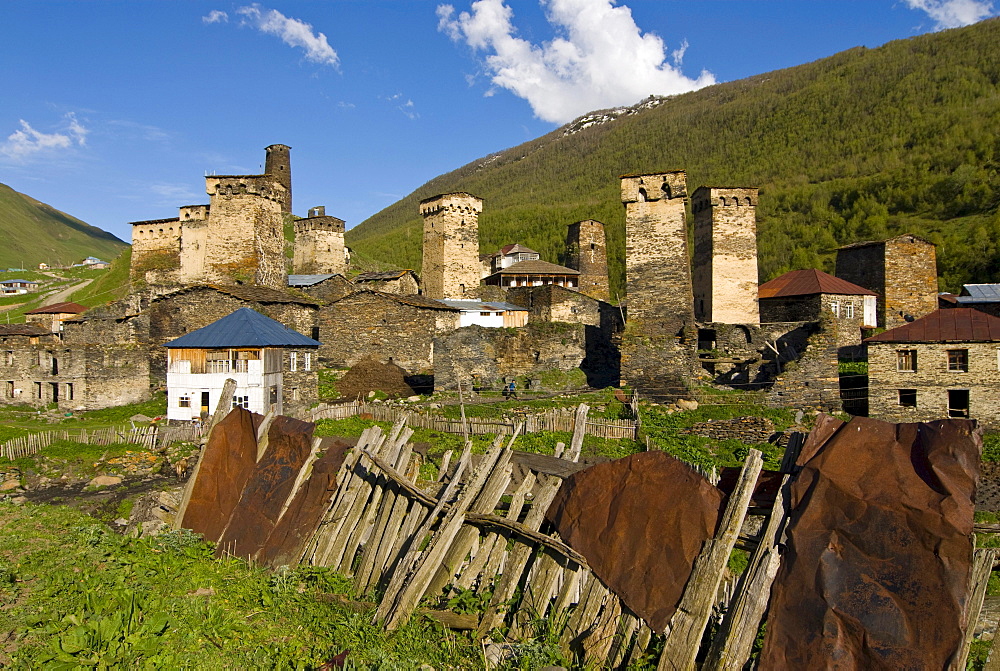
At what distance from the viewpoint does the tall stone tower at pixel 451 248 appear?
4175 cm

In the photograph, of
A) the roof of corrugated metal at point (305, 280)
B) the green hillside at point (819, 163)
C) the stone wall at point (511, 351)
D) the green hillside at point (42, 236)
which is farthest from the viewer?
the green hillside at point (42, 236)

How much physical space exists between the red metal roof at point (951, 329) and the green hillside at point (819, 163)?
25.1 metres

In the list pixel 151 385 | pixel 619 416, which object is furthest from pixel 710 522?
pixel 151 385

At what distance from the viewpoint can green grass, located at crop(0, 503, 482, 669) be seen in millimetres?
5164

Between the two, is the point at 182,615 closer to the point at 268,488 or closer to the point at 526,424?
the point at 268,488

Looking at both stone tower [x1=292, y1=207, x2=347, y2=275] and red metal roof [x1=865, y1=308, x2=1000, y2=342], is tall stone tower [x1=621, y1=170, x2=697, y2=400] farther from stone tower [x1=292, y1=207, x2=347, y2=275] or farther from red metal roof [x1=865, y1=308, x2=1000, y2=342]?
stone tower [x1=292, y1=207, x2=347, y2=275]

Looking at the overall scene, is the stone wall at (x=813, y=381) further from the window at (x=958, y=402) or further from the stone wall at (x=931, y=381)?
the window at (x=958, y=402)

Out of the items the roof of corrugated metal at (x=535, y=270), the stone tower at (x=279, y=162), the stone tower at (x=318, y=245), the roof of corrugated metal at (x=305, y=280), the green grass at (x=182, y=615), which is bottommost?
the green grass at (x=182, y=615)

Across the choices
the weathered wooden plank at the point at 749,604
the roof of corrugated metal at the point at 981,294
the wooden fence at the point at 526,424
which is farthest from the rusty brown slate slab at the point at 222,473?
the roof of corrugated metal at the point at 981,294

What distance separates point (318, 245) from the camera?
153 feet

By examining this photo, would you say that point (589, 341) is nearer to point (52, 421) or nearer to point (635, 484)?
point (52, 421)

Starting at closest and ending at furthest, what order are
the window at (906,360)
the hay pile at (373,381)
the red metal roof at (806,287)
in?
the window at (906,360) → the hay pile at (373,381) → the red metal roof at (806,287)

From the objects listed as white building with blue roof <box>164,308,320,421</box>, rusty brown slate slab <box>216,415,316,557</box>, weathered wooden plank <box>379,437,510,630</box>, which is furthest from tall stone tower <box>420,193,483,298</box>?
weathered wooden plank <box>379,437,510,630</box>

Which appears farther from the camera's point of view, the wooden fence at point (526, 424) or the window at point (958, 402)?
the window at point (958, 402)
